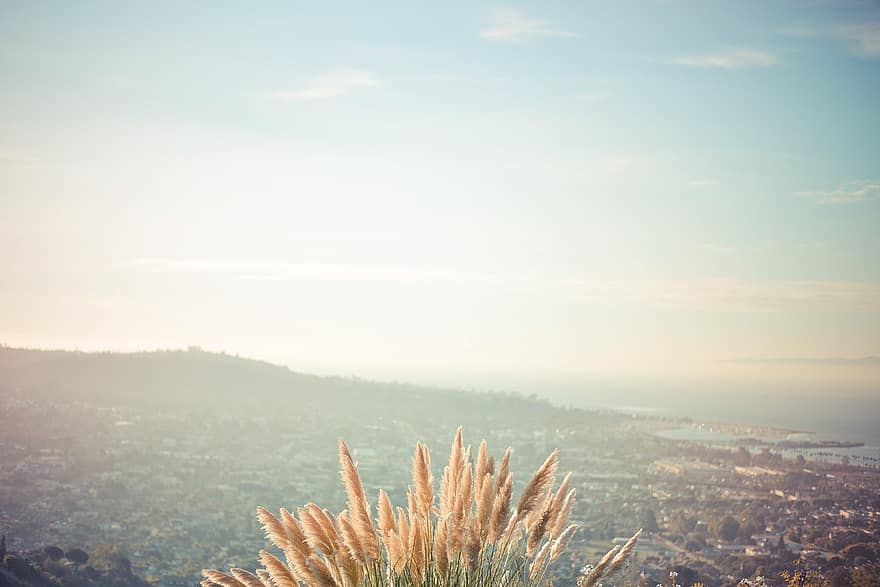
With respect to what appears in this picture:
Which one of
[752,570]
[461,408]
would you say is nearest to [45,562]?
[752,570]

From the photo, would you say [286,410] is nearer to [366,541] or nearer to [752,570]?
[752,570]

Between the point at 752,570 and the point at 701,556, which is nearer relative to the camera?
the point at 752,570

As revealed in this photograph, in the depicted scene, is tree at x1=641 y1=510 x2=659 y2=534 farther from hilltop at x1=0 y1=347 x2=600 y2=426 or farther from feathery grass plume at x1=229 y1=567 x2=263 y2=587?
hilltop at x1=0 y1=347 x2=600 y2=426

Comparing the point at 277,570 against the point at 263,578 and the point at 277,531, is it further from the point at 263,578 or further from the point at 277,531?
the point at 263,578

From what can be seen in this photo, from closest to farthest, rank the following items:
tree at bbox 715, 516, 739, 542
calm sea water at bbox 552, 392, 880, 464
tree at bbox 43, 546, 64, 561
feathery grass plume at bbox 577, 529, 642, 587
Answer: feathery grass plume at bbox 577, 529, 642, 587 < tree at bbox 715, 516, 739, 542 < tree at bbox 43, 546, 64, 561 < calm sea water at bbox 552, 392, 880, 464

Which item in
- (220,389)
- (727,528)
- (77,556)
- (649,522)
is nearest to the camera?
(727,528)

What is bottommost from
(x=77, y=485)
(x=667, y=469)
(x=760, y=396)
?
(x=77, y=485)

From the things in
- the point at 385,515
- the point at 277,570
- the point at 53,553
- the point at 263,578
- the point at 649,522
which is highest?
the point at 385,515

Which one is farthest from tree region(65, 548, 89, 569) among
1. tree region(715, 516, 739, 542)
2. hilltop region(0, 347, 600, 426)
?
hilltop region(0, 347, 600, 426)

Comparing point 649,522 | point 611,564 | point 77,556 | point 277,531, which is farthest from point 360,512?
point 77,556
